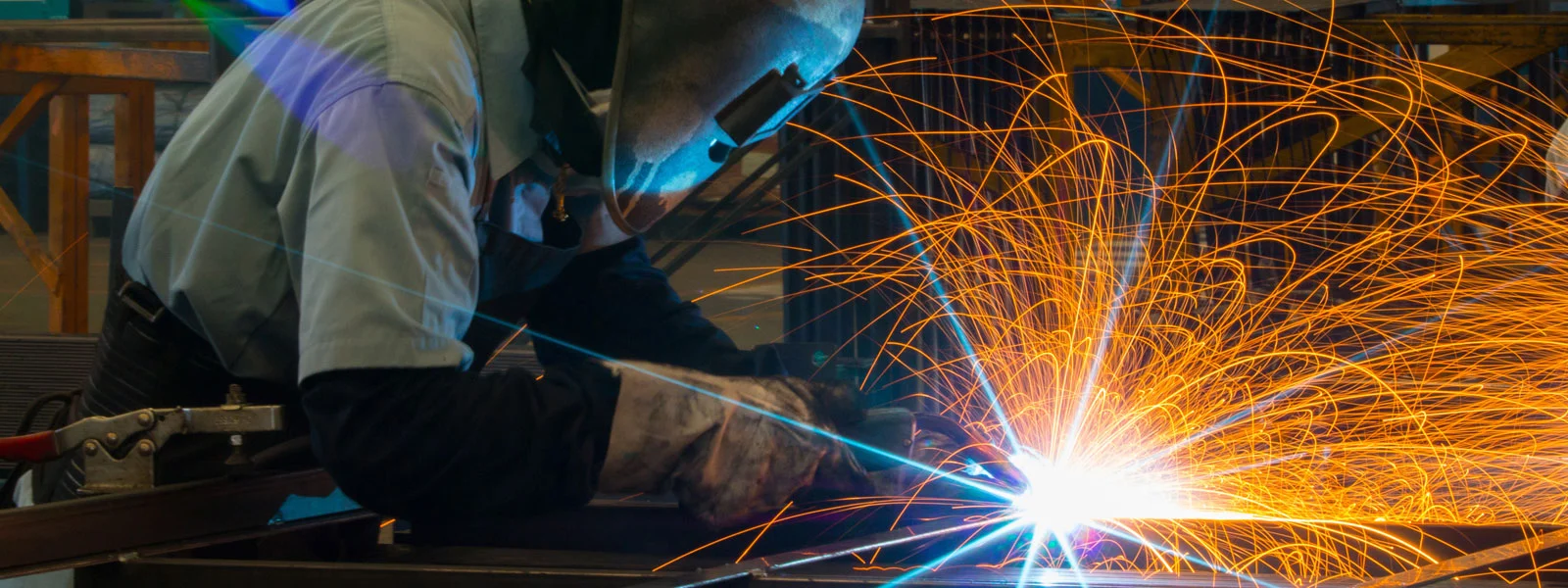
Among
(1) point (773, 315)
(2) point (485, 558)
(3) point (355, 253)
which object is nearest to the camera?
(3) point (355, 253)

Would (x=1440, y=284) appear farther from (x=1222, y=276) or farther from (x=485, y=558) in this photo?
(x=485, y=558)

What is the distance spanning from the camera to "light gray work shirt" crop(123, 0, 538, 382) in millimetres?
1341

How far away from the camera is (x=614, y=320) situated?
2.27 meters

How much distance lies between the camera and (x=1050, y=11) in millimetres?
A: 4016

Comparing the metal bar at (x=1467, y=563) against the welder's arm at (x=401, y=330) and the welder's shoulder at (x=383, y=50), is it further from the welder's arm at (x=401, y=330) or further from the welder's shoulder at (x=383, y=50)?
the welder's shoulder at (x=383, y=50)

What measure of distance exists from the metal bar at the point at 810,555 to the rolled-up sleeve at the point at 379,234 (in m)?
0.41

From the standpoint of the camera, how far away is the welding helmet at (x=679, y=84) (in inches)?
62.9

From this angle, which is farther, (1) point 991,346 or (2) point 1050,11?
(2) point 1050,11

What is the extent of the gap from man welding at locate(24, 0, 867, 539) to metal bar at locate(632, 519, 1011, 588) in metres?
0.08

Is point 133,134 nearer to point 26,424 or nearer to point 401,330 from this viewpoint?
point 26,424

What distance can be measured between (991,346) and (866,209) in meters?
0.65

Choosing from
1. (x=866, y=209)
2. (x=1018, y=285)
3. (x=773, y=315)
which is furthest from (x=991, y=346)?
(x=773, y=315)

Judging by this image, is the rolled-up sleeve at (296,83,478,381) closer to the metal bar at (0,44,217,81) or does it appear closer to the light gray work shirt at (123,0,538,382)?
the light gray work shirt at (123,0,538,382)

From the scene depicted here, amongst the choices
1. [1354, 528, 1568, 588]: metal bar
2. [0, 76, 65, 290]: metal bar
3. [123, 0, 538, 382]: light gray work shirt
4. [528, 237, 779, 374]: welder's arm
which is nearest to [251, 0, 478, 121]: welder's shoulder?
[123, 0, 538, 382]: light gray work shirt
